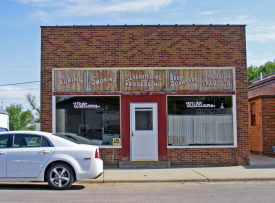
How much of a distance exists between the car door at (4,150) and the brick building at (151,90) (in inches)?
141

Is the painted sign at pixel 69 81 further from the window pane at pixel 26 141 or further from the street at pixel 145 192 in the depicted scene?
the street at pixel 145 192

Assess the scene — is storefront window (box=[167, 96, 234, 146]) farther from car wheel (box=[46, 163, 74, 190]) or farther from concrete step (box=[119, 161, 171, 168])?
car wheel (box=[46, 163, 74, 190])

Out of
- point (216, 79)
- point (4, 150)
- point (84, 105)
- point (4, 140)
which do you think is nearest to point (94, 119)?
point (84, 105)

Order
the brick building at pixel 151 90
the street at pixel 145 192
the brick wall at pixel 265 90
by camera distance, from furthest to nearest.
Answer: the brick wall at pixel 265 90 → the brick building at pixel 151 90 → the street at pixel 145 192

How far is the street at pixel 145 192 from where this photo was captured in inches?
292

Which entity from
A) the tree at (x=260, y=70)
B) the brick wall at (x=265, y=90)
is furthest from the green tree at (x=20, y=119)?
the brick wall at (x=265, y=90)

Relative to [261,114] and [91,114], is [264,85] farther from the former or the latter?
[91,114]

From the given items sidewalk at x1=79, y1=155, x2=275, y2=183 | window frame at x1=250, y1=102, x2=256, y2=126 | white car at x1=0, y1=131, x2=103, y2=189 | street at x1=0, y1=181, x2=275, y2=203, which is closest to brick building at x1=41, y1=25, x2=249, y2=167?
sidewalk at x1=79, y1=155, x2=275, y2=183

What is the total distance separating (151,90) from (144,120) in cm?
115

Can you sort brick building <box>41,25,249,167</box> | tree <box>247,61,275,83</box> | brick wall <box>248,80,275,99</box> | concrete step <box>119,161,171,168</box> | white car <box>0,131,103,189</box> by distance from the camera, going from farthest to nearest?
tree <box>247,61,275,83</box> < brick wall <box>248,80,275,99</box> < brick building <box>41,25,249,167</box> < concrete step <box>119,161,171,168</box> < white car <box>0,131,103,189</box>

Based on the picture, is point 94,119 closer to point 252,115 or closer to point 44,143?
point 44,143

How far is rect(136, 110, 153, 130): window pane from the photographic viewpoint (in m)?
12.4

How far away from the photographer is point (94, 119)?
40.6 feet

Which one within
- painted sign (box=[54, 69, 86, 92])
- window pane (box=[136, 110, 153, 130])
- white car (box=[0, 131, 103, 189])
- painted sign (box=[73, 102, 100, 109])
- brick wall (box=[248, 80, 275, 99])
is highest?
brick wall (box=[248, 80, 275, 99])
